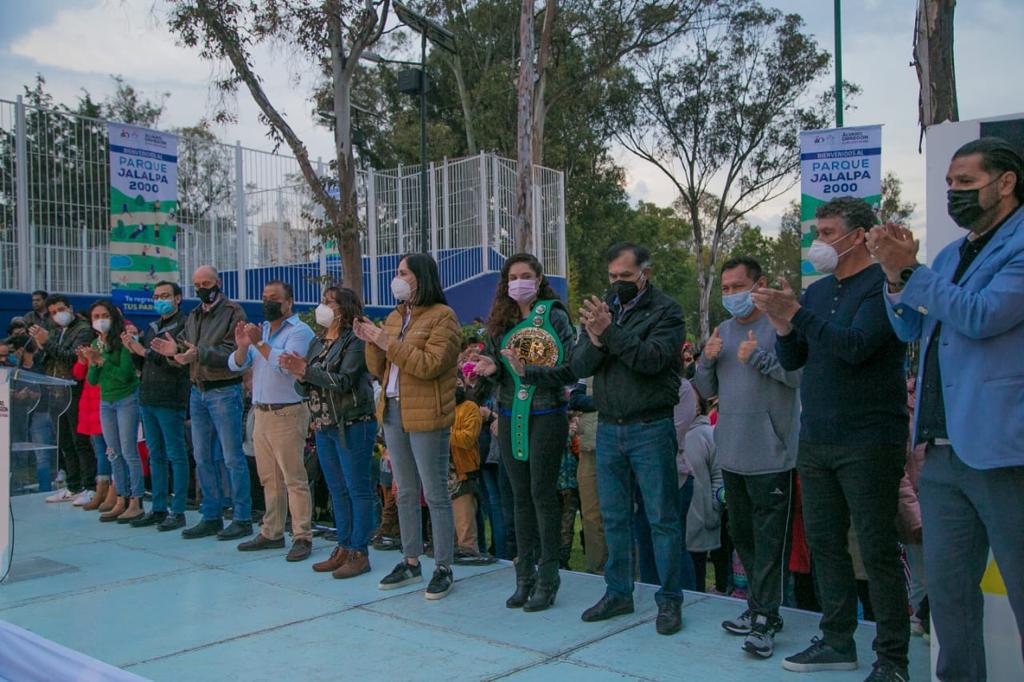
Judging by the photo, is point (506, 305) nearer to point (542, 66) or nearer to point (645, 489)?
point (645, 489)

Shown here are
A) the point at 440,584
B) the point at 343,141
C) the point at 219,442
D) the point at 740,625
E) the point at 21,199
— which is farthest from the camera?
the point at 343,141

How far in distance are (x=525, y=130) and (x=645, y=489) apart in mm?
12843

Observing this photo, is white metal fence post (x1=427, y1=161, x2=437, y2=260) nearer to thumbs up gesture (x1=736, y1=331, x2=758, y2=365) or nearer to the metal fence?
the metal fence

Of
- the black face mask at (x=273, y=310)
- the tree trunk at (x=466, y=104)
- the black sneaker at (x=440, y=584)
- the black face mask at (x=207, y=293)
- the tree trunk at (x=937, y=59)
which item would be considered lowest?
the black sneaker at (x=440, y=584)

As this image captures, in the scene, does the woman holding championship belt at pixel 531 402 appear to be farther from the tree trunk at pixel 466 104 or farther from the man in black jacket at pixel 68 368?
the tree trunk at pixel 466 104

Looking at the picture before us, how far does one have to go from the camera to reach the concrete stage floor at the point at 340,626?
4.41m

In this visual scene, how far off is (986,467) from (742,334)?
188cm

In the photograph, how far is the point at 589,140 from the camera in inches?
1204

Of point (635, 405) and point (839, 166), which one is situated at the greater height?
point (839, 166)

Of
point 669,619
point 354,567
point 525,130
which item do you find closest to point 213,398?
point 354,567

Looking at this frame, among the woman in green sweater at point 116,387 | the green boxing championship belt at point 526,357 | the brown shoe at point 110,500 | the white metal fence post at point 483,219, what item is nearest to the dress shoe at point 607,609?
the green boxing championship belt at point 526,357

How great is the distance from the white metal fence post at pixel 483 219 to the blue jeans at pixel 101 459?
486 inches

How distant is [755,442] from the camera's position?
14.9 feet

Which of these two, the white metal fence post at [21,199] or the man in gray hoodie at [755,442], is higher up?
the white metal fence post at [21,199]
